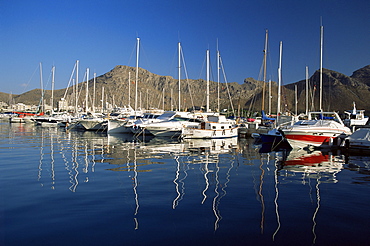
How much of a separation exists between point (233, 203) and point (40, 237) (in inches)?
193

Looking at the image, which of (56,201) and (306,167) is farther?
(306,167)

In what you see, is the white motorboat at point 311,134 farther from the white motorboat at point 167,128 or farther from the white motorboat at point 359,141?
the white motorboat at point 167,128

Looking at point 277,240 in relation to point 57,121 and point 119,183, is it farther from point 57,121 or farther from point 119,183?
point 57,121

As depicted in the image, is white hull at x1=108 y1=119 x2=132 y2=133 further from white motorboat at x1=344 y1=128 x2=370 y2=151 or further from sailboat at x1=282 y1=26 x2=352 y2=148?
white motorboat at x1=344 y1=128 x2=370 y2=151

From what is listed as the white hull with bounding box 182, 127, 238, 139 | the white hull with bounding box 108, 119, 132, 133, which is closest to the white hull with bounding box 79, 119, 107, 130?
the white hull with bounding box 108, 119, 132, 133

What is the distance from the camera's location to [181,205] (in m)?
8.12

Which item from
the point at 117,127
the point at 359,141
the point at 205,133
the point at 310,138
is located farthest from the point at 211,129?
the point at 359,141

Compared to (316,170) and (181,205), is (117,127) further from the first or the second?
(181,205)

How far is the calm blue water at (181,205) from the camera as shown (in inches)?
239

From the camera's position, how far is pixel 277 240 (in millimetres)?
5887

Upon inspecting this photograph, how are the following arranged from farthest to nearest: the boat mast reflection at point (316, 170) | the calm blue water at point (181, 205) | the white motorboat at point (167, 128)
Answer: the white motorboat at point (167, 128)
the boat mast reflection at point (316, 170)
the calm blue water at point (181, 205)

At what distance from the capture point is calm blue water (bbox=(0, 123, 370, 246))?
606 cm

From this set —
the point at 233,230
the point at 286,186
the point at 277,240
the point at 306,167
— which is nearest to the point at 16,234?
the point at 233,230

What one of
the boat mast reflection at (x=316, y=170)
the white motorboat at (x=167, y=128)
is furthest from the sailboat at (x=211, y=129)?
the boat mast reflection at (x=316, y=170)
